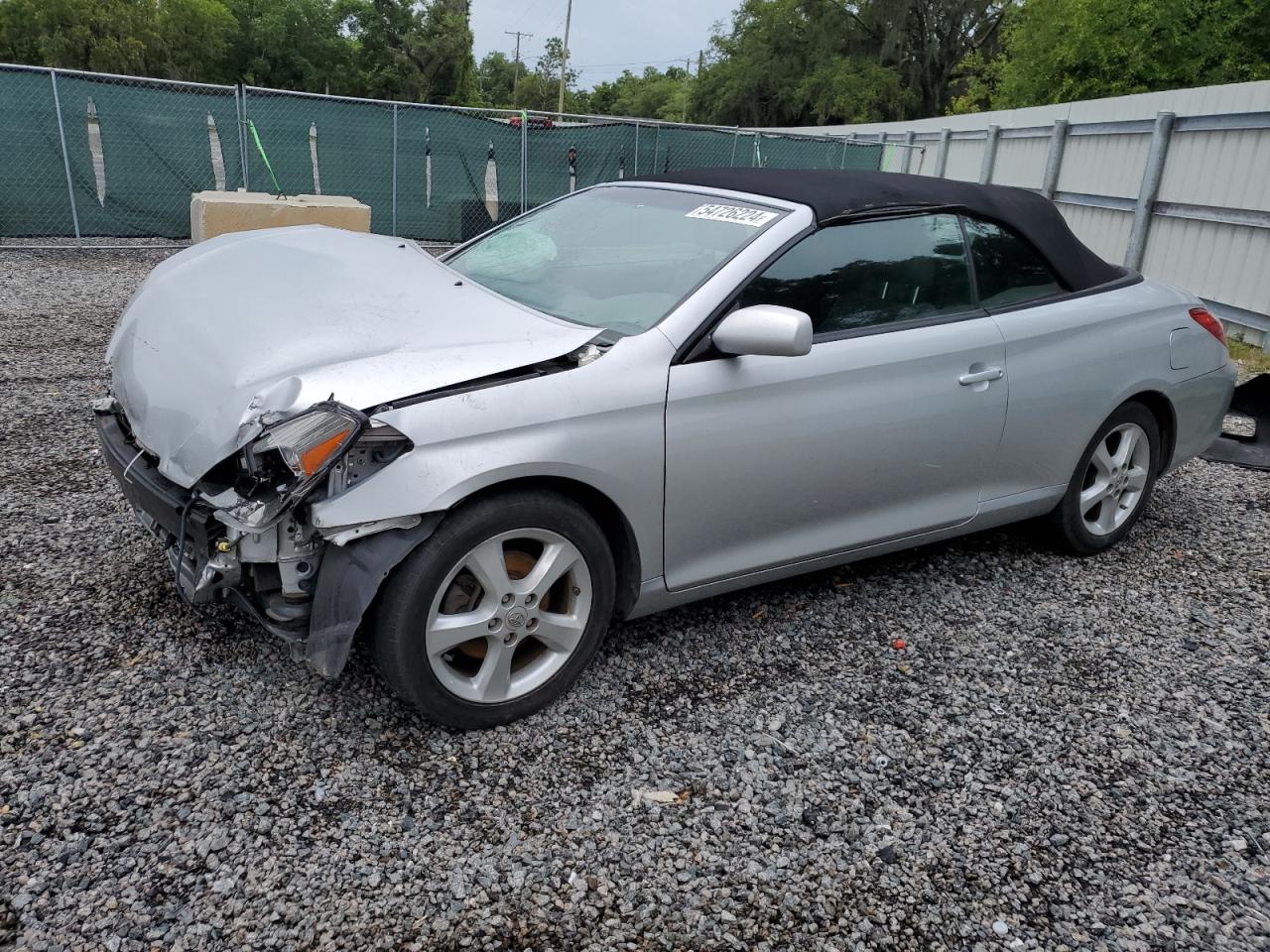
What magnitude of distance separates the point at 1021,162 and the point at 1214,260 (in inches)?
191

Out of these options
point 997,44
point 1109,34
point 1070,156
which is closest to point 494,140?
point 1070,156

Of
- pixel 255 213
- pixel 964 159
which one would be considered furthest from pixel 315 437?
pixel 964 159

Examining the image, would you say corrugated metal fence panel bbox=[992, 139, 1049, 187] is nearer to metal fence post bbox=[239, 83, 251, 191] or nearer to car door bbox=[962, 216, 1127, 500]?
metal fence post bbox=[239, 83, 251, 191]

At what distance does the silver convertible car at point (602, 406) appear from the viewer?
103 inches

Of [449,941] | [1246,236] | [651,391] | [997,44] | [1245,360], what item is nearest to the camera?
[449,941]

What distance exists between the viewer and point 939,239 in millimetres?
3777

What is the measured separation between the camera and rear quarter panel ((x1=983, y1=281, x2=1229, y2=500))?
12.6 ft

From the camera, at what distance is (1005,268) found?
3.95 metres

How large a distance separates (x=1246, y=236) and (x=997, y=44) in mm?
44426

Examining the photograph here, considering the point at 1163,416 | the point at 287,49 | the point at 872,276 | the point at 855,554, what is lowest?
the point at 855,554

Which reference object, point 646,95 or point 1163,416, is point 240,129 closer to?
point 1163,416

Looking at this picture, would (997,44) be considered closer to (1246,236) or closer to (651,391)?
(1246,236)

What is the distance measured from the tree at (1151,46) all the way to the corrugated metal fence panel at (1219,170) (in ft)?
50.3

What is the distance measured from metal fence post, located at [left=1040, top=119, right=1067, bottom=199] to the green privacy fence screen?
15.4ft
